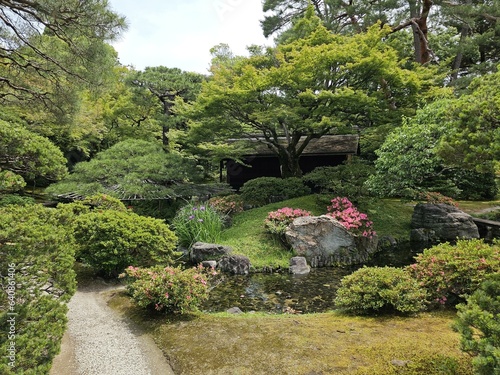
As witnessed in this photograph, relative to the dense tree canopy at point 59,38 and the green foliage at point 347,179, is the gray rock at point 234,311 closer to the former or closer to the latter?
the dense tree canopy at point 59,38

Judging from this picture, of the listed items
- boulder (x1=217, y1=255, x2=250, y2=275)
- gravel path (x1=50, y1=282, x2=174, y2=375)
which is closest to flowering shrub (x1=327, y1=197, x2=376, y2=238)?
boulder (x1=217, y1=255, x2=250, y2=275)

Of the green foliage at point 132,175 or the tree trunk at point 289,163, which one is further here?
the tree trunk at point 289,163

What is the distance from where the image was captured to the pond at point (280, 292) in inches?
256

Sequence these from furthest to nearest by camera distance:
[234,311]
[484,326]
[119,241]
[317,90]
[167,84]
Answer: [167,84]
[317,90]
[119,241]
[234,311]
[484,326]

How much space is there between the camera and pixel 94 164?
38.5 feet

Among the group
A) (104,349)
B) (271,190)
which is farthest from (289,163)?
(104,349)

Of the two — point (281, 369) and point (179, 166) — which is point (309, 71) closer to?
point (179, 166)

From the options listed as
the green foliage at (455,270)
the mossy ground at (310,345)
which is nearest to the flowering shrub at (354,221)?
the green foliage at (455,270)

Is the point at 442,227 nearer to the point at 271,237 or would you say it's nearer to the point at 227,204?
the point at 271,237

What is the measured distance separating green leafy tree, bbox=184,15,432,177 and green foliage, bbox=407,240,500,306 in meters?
6.75

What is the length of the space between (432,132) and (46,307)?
9144mm

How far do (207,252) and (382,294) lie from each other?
573 centimetres

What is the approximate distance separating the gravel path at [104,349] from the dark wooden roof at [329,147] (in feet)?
39.1

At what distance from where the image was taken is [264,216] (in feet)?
40.3
